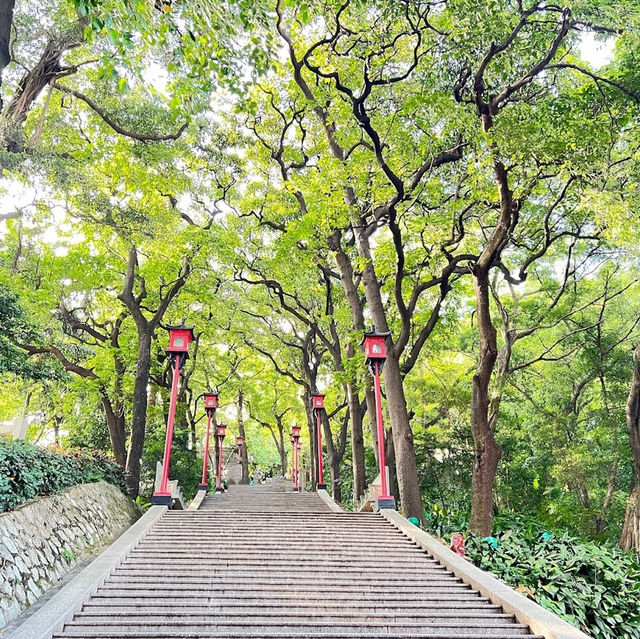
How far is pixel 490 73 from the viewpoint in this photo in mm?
7871

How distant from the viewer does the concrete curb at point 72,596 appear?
3.56 m

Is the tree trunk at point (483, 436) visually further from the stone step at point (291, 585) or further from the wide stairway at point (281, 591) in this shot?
the stone step at point (291, 585)

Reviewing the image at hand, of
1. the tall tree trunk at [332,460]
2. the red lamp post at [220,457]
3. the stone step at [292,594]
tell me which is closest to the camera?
the stone step at [292,594]

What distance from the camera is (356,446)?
12.7 metres

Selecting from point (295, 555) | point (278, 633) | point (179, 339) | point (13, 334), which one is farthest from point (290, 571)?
point (13, 334)

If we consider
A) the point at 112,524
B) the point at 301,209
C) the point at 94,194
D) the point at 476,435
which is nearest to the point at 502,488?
the point at 476,435

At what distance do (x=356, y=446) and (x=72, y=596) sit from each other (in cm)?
903

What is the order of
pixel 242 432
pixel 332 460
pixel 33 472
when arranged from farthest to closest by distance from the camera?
pixel 242 432, pixel 332 460, pixel 33 472

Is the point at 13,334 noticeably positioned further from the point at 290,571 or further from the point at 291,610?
the point at 291,610

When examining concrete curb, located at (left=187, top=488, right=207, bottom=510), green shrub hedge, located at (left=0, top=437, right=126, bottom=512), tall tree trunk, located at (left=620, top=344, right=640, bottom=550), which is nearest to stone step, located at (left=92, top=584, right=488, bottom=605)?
green shrub hedge, located at (left=0, top=437, right=126, bottom=512)

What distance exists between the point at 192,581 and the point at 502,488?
12.7 m

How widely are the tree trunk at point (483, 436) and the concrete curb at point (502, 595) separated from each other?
1881mm

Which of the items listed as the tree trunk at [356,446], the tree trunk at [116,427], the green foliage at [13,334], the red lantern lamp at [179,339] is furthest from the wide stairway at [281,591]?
the tree trunk at [116,427]

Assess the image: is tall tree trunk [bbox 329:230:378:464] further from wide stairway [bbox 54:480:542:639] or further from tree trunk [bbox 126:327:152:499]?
tree trunk [bbox 126:327:152:499]
